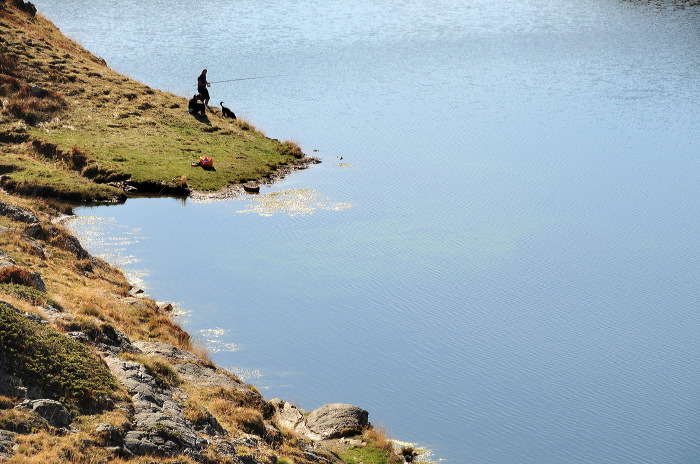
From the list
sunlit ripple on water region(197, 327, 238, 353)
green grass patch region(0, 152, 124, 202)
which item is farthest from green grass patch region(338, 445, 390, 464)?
green grass patch region(0, 152, 124, 202)

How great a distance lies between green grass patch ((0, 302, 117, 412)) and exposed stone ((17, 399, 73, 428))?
1.25 feet

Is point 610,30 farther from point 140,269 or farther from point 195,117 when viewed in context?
point 140,269

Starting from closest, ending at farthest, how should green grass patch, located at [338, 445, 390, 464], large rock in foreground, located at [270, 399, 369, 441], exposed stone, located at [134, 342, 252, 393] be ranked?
green grass patch, located at [338, 445, 390, 464], exposed stone, located at [134, 342, 252, 393], large rock in foreground, located at [270, 399, 369, 441]

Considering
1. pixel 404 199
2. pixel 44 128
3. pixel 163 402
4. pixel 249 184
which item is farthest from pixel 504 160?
pixel 163 402

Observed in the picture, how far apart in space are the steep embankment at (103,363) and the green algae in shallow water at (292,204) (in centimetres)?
266

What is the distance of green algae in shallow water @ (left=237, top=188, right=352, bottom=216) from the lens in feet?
147

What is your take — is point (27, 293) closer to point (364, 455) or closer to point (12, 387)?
point (12, 387)

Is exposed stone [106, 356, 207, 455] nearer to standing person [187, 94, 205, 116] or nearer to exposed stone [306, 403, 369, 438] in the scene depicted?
exposed stone [306, 403, 369, 438]

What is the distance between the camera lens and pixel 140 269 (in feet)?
120

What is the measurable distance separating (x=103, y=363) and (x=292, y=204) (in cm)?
2549

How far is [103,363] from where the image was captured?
67.8 ft

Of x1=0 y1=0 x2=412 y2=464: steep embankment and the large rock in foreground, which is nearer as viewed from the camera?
x1=0 y1=0 x2=412 y2=464: steep embankment

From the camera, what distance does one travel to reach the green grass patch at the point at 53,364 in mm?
18406

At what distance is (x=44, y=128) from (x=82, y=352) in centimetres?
3239
